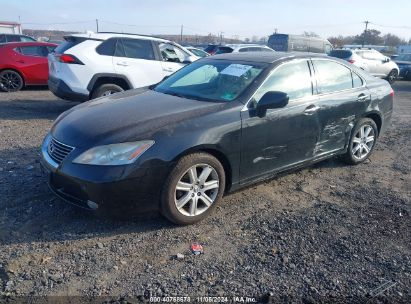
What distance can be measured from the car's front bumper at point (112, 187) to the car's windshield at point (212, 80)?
1.23 metres

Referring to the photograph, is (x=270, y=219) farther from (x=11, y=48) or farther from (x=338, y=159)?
(x=11, y=48)

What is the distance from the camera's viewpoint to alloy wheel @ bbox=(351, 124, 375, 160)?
5.38 m

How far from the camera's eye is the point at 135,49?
8211 mm

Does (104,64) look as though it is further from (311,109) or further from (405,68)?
(405,68)

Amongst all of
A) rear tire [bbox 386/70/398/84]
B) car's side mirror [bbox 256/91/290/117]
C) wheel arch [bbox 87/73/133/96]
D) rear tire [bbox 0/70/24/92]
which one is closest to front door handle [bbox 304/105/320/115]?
car's side mirror [bbox 256/91/290/117]

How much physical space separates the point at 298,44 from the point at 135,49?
62.8 feet

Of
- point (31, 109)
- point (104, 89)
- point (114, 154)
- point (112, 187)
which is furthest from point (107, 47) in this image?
point (112, 187)

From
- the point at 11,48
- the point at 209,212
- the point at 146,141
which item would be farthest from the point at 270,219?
the point at 11,48

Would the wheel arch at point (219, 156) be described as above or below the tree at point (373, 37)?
below

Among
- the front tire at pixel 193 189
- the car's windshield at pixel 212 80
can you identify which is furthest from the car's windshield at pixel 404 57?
the front tire at pixel 193 189

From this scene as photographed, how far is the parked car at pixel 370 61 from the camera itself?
646 inches

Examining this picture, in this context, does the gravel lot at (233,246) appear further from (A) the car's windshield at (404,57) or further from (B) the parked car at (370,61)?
(A) the car's windshield at (404,57)

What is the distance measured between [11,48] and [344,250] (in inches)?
423

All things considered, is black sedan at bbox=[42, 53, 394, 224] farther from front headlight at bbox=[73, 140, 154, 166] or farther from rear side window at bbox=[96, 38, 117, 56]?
rear side window at bbox=[96, 38, 117, 56]
